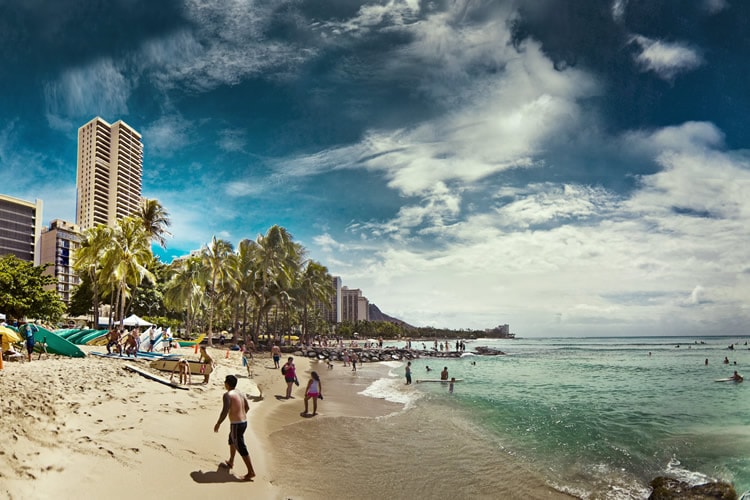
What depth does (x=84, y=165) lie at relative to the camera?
13338cm

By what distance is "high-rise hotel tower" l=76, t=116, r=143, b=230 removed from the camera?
13075 cm

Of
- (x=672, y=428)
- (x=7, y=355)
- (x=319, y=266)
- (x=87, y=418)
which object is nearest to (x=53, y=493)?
(x=87, y=418)

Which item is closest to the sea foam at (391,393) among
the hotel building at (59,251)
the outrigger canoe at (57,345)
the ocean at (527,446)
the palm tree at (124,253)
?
the ocean at (527,446)

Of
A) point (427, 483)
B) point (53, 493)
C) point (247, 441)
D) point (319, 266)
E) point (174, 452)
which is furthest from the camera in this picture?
point (319, 266)

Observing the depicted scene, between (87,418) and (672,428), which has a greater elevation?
(87,418)

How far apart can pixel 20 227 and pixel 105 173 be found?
39.6 m

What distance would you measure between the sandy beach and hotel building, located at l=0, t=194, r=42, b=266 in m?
114

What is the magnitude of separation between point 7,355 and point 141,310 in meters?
34.2

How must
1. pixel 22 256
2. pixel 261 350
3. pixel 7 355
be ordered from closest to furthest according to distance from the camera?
pixel 7 355 < pixel 261 350 < pixel 22 256

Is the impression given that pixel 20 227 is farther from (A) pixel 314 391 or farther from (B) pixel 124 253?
(A) pixel 314 391

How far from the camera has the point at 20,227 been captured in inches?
3981

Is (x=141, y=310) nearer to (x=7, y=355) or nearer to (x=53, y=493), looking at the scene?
(x=7, y=355)

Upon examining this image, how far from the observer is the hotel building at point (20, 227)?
9775 cm

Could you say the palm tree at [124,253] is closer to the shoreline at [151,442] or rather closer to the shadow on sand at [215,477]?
the shoreline at [151,442]
